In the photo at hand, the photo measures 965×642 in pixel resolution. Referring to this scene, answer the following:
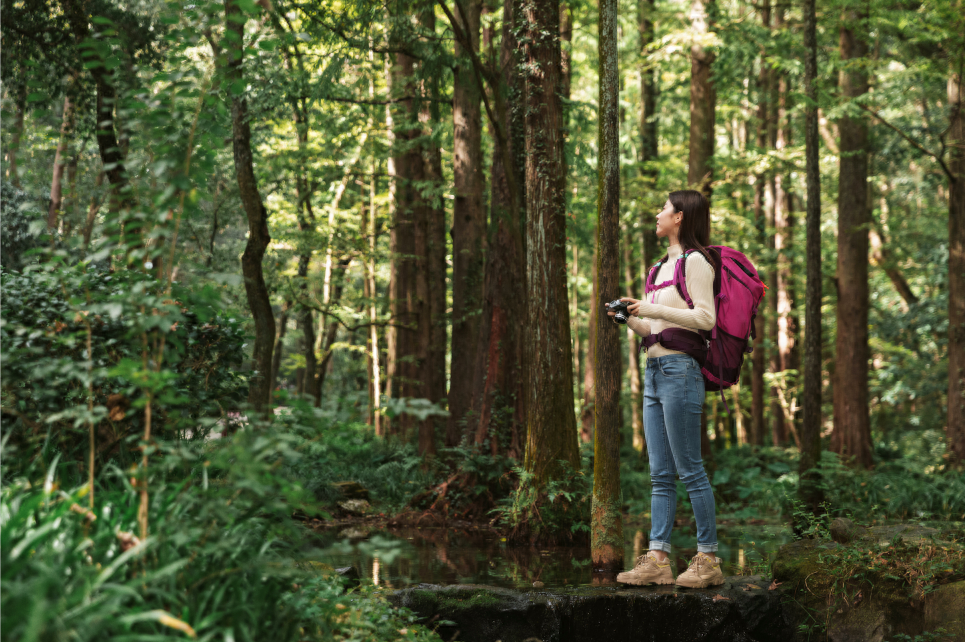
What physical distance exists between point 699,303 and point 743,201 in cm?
1735

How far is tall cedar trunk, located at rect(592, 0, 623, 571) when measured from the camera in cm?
620

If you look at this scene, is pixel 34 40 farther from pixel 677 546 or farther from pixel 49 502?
pixel 677 546

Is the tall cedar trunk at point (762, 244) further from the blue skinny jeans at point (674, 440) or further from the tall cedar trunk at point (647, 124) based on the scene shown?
the blue skinny jeans at point (674, 440)

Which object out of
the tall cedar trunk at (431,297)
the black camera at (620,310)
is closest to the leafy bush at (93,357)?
the black camera at (620,310)

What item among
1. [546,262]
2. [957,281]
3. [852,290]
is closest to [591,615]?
[546,262]

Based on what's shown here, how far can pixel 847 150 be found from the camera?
14.4m

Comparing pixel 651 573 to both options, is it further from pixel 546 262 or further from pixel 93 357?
pixel 93 357

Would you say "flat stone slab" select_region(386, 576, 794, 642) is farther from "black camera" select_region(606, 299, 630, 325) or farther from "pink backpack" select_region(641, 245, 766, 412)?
"black camera" select_region(606, 299, 630, 325)

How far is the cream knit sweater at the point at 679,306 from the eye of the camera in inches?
193

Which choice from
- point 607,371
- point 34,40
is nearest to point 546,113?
point 607,371

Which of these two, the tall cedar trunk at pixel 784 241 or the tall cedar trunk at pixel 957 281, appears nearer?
the tall cedar trunk at pixel 957 281

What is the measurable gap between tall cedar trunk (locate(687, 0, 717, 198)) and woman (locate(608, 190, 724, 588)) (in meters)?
10.0

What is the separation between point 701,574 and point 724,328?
174 centimetres

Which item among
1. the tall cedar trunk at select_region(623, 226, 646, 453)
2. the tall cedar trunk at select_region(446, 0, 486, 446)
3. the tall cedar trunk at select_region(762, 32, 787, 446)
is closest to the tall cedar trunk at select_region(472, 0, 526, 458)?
the tall cedar trunk at select_region(446, 0, 486, 446)
